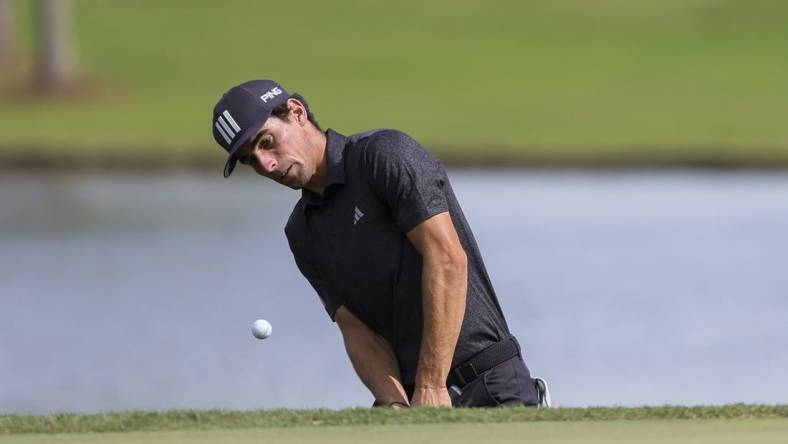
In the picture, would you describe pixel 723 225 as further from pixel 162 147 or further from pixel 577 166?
pixel 162 147

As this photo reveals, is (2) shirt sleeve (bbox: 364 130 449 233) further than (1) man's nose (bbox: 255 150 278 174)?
No

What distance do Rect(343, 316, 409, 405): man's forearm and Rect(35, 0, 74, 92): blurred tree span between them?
32292 mm

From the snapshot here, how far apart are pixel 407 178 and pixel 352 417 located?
787 millimetres

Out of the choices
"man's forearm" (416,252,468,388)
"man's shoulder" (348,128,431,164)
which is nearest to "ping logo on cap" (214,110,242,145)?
"man's shoulder" (348,128,431,164)

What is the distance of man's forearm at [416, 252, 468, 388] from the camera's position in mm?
5602

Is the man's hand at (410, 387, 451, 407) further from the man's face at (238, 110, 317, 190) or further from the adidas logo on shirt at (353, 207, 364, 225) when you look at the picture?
the man's face at (238, 110, 317, 190)

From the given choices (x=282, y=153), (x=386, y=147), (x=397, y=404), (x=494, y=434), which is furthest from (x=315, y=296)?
(x=494, y=434)

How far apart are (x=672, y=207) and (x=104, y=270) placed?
7.73 meters

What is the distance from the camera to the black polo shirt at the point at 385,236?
5.60 metres

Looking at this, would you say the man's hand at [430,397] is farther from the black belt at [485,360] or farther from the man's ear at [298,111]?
the man's ear at [298,111]

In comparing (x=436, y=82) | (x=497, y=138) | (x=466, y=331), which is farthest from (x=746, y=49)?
(x=466, y=331)

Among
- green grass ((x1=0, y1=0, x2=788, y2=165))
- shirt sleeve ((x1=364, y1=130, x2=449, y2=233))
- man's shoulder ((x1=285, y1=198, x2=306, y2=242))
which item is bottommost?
green grass ((x1=0, y1=0, x2=788, y2=165))

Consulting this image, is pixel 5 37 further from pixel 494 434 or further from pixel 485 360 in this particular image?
pixel 494 434

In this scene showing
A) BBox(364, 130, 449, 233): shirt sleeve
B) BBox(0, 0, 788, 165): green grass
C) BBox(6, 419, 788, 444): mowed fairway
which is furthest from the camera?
BBox(0, 0, 788, 165): green grass
